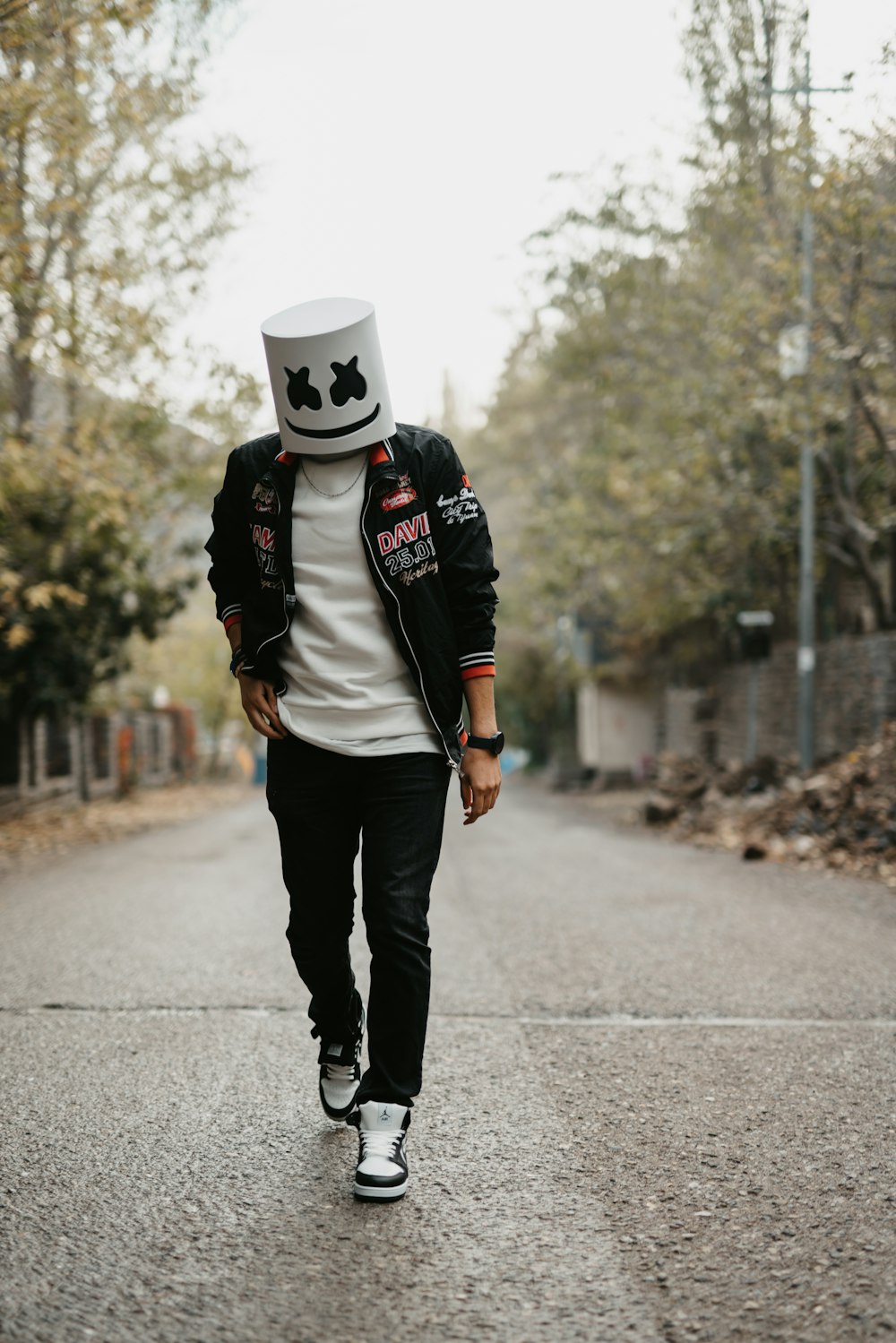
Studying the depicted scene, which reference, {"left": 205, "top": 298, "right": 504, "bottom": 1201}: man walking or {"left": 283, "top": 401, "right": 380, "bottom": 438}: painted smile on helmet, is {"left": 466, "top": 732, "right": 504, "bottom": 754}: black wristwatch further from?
{"left": 283, "top": 401, "right": 380, "bottom": 438}: painted smile on helmet

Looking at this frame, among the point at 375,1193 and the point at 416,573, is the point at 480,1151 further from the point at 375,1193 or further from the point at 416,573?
the point at 416,573

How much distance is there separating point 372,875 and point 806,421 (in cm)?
1309

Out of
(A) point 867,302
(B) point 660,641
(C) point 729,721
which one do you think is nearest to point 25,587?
(A) point 867,302

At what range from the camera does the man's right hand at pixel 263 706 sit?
3502 mm

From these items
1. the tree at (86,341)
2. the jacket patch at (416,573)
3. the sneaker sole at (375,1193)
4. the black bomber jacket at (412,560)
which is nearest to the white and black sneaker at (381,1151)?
the sneaker sole at (375,1193)

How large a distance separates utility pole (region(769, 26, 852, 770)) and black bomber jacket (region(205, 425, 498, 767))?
10.2 m

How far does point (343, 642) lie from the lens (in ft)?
11.3

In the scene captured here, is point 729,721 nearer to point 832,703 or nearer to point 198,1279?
point 832,703

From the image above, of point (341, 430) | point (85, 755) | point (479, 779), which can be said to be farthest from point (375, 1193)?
point (85, 755)

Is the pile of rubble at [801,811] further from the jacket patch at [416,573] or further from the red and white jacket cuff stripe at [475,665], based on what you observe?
the jacket patch at [416,573]

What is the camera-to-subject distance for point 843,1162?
11.5 ft

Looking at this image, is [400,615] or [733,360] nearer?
[400,615]

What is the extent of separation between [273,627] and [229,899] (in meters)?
6.23

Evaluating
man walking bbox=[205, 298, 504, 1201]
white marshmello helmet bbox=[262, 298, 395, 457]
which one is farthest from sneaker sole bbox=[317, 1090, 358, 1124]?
white marshmello helmet bbox=[262, 298, 395, 457]
